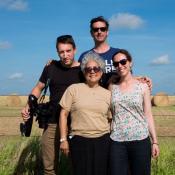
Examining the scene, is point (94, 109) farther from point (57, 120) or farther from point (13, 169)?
point (13, 169)

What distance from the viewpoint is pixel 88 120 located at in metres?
4.89

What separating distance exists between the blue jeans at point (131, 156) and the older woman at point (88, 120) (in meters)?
0.13

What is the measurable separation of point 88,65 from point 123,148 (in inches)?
34.9

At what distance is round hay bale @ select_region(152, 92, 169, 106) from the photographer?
2962 cm

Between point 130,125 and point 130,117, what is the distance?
77mm

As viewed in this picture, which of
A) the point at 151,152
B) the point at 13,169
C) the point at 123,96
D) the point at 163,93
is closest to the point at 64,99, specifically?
the point at 123,96

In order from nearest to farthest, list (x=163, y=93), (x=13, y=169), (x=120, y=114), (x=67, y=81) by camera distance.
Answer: (x=120, y=114) → (x=67, y=81) → (x=13, y=169) → (x=163, y=93)

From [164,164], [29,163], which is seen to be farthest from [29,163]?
[164,164]

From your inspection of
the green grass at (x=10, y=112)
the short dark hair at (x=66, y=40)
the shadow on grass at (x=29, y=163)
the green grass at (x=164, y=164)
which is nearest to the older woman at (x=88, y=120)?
the short dark hair at (x=66, y=40)

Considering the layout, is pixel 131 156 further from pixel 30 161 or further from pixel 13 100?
pixel 13 100

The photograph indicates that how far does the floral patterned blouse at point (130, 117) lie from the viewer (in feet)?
15.9

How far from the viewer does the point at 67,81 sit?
216 inches

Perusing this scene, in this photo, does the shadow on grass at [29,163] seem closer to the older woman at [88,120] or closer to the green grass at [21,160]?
the green grass at [21,160]

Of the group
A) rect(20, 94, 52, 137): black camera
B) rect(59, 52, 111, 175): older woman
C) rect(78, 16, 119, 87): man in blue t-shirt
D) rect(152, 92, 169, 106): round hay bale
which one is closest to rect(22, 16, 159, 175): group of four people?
rect(59, 52, 111, 175): older woman
